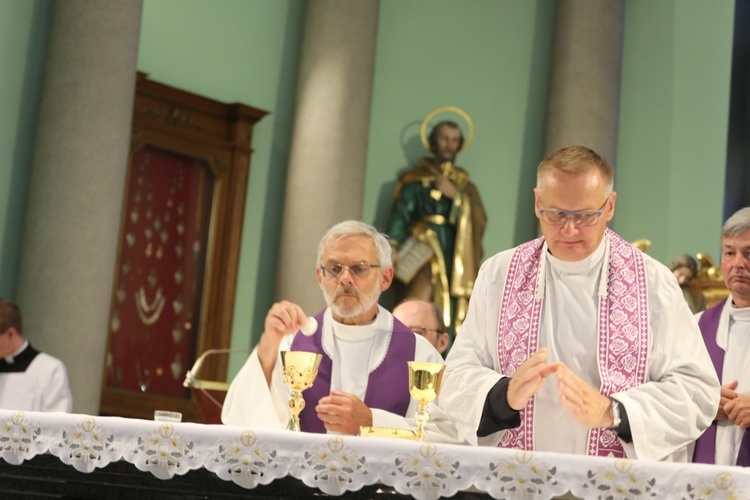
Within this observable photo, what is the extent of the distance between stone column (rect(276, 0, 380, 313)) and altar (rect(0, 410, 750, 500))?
20.3ft

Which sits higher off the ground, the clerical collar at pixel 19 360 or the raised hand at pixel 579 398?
the raised hand at pixel 579 398

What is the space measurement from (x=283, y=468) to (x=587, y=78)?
8487 millimetres

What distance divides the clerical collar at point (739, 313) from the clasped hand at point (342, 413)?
1627 millimetres

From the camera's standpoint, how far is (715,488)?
2.87 m

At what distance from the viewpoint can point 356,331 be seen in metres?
4.89

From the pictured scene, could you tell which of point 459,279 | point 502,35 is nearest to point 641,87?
point 502,35

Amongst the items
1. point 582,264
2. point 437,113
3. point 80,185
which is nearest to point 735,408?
point 582,264

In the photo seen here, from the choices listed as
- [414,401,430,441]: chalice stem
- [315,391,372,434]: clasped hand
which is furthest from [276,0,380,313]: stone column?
[414,401,430,441]: chalice stem

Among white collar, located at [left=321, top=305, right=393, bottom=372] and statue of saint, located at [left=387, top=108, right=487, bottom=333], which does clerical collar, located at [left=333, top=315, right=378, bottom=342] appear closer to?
white collar, located at [left=321, top=305, right=393, bottom=372]

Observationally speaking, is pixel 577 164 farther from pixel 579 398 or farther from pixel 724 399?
pixel 724 399

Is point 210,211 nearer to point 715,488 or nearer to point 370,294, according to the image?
point 370,294

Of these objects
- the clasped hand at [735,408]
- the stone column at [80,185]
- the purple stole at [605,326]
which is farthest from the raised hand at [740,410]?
the stone column at [80,185]

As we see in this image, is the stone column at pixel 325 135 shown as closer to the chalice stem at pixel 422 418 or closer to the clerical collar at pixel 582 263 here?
the clerical collar at pixel 582 263

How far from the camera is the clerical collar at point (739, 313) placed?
4.76 meters
